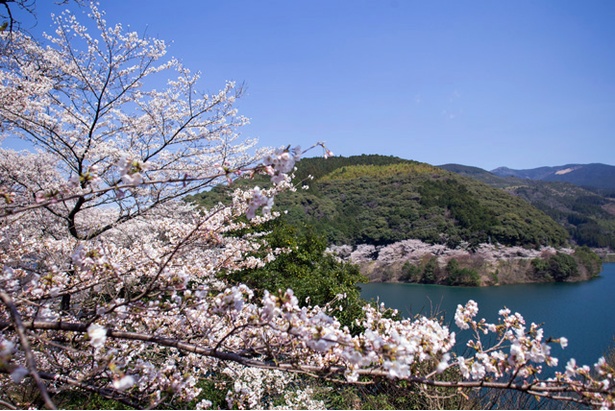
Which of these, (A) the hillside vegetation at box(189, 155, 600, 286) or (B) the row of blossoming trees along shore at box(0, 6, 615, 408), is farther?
(A) the hillside vegetation at box(189, 155, 600, 286)

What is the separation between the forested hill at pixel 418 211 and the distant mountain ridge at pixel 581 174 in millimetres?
108948

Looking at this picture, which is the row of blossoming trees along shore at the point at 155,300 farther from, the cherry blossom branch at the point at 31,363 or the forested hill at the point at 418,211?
the forested hill at the point at 418,211

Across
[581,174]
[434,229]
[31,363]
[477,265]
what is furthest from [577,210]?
[581,174]

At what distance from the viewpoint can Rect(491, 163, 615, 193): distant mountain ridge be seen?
14132cm

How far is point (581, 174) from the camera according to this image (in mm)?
163625

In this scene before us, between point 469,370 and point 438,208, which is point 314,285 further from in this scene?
point 438,208

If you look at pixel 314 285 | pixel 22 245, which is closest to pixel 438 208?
pixel 314 285

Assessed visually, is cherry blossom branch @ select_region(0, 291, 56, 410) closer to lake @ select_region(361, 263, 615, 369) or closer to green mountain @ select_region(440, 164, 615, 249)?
lake @ select_region(361, 263, 615, 369)

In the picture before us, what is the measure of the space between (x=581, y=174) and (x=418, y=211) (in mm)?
165818

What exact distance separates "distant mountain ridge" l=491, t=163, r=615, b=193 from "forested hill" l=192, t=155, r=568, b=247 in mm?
108948

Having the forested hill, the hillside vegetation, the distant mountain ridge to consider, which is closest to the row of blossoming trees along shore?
the hillside vegetation

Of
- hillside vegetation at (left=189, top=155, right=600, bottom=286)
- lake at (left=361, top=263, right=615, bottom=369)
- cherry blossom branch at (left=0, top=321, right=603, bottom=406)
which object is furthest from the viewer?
hillside vegetation at (left=189, top=155, right=600, bottom=286)

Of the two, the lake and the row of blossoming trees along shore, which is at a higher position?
the row of blossoming trees along shore

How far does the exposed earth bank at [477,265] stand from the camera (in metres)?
29.9
